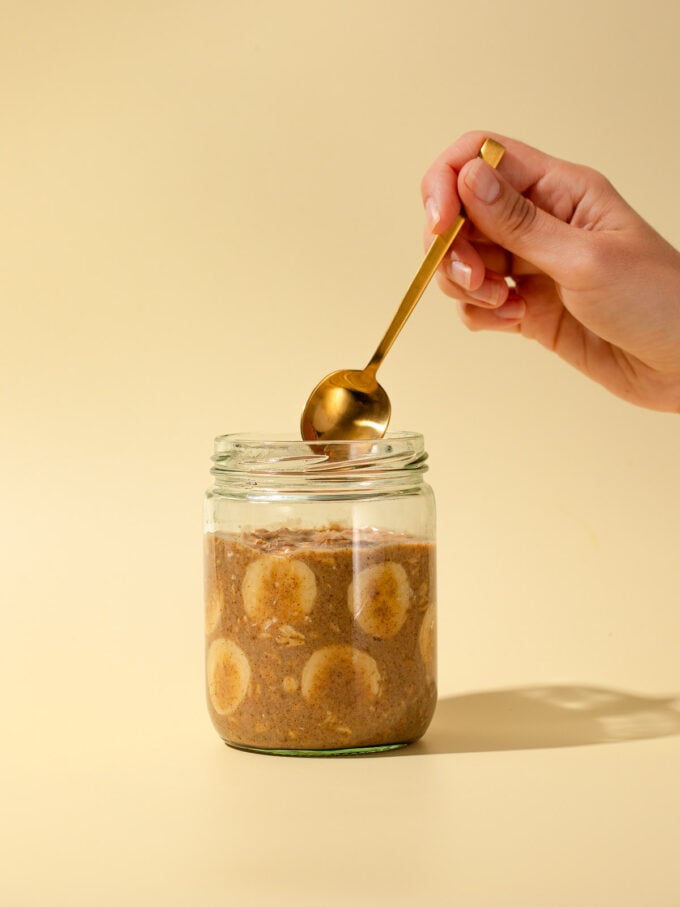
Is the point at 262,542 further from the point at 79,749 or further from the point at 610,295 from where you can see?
the point at 610,295

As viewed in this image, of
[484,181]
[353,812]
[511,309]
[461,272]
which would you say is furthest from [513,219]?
[353,812]

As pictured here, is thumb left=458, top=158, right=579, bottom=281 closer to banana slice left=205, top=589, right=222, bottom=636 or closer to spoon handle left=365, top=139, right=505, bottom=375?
spoon handle left=365, top=139, right=505, bottom=375

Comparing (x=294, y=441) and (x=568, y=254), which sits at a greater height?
(x=568, y=254)

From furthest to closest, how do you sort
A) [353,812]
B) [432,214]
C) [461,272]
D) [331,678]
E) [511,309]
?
1. [511,309]
2. [461,272]
3. [432,214]
4. [331,678]
5. [353,812]

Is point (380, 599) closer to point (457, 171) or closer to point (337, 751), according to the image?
point (337, 751)

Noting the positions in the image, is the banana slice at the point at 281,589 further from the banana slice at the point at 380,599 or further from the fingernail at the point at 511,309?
the fingernail at the point at 511,309

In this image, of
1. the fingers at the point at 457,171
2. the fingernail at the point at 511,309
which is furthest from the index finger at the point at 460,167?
the fingernail at the point at 511,309
